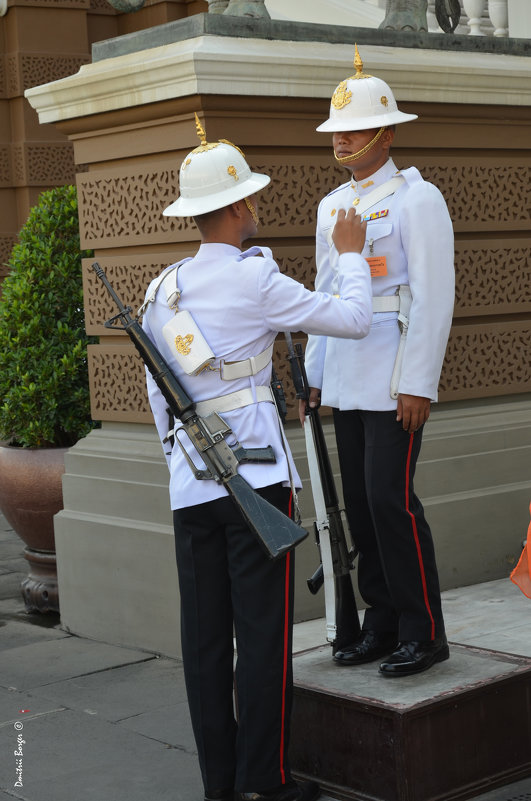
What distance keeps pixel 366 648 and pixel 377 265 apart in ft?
4.00

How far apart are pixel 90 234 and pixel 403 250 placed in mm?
2240

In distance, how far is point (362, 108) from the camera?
4.03 metres

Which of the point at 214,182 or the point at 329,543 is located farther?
the point at 329,543

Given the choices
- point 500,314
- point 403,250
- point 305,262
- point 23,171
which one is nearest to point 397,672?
point 403,250

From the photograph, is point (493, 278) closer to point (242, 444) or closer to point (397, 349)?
point (397, 349)

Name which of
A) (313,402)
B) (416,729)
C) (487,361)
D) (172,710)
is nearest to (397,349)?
(313,402)

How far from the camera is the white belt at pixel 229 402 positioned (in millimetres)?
A: 3633

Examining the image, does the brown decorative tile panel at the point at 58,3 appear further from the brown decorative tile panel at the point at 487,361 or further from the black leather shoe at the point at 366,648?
the black leather shoe at the point at 366,648

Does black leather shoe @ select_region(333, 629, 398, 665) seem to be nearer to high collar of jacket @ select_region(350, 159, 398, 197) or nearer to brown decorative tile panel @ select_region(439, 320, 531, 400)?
high collar of jacket @ select_region(350, 159, 398, 197)

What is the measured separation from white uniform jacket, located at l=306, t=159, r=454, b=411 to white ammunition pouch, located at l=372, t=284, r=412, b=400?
0.02m

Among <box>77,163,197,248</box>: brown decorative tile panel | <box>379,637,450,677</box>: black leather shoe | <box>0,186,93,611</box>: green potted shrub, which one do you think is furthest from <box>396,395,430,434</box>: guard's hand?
<box>0,186,93,611</box>: green potted shrub

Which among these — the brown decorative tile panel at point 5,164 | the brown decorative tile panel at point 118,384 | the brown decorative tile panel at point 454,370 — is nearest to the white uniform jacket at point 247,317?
the brown decorative tile panel at point 454,370

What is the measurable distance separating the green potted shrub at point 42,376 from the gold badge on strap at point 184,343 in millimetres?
2662

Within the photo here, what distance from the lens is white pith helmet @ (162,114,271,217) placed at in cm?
359
